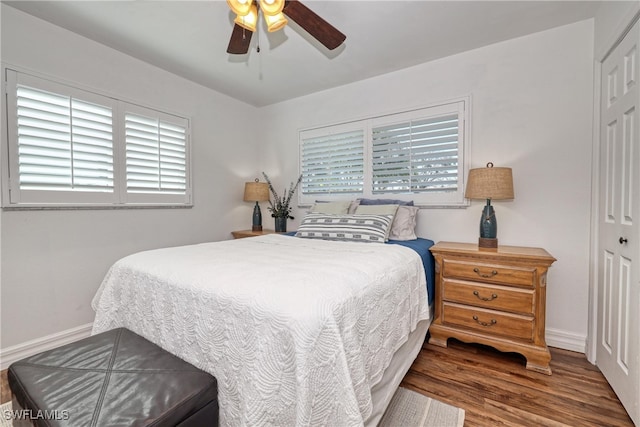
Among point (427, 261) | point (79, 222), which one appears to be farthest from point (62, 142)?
point (427, 261)

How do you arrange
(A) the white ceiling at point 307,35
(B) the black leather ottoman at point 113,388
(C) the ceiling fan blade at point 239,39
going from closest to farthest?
(B) the black leather ottoman at point 113,388 < (C) the ceiling fan blade at point 239,39 < (A) the white ceiling at point 307,35

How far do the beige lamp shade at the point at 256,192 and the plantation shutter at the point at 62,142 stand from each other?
1502 millimetres

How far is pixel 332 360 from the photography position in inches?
39.2

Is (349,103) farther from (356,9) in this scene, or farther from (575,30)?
(575,30)

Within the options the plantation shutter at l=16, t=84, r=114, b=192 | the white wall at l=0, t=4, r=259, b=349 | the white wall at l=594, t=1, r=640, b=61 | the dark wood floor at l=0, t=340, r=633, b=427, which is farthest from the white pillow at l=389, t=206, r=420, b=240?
the plantation shutter at l=16, t=84, r=114, b=192

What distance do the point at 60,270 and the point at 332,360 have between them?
2537 mm

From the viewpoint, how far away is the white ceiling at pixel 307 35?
2.03 m

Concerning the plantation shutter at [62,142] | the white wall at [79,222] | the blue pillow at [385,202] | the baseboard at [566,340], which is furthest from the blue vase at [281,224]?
the baseboard at [566,340]

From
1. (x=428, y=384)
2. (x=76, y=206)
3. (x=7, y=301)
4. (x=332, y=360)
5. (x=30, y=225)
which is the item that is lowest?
(x=428, y=384)

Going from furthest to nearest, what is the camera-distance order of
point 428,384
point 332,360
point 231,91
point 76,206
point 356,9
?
point 231,91 → point 76,206 → point 356,9 → point 428,384 → point 332,360

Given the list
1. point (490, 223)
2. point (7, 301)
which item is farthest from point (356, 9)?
point (7, 301)

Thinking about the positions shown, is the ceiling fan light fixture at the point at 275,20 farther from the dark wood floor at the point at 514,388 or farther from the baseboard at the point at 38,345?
the baseboard at the point at 38,345

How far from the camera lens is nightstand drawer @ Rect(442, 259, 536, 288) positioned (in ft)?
6.39

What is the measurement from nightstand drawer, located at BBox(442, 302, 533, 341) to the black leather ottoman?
5.92 ft
